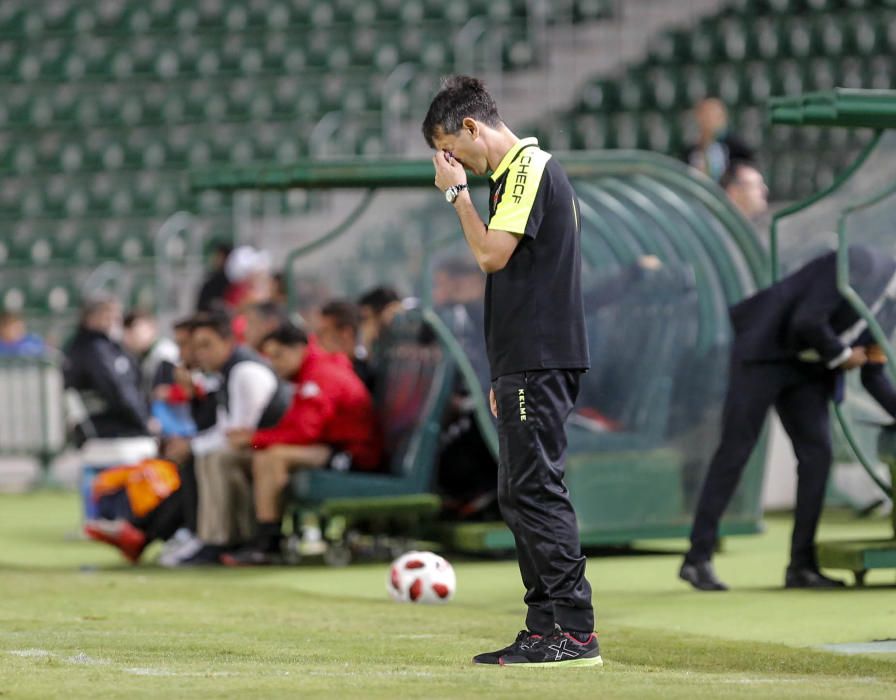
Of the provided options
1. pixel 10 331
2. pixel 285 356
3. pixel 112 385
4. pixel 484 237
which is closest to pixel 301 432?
pixel 285 356

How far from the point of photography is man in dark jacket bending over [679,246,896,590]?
8.41 metres

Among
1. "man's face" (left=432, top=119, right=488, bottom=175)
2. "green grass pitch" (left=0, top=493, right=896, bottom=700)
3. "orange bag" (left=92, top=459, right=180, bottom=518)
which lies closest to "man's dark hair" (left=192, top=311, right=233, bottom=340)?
"orange bag" (left=92, top=459, right=180, bottom=518)

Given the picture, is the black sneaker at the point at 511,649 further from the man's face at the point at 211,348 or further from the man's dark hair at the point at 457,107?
the man's face at the point at 211,348

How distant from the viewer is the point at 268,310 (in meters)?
11.8

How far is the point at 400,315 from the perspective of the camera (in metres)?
11.4

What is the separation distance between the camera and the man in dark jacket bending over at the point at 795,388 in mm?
→ 8406

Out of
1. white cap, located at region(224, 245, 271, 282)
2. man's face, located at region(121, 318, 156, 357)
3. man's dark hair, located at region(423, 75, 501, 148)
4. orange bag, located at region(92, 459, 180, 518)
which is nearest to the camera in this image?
man's dark hair, located at region(423, 75, 501, 148)

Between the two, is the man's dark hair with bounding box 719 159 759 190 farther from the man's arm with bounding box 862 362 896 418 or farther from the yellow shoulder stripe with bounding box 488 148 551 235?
the yellow shoulder stripe with bounding box 488 148 551 235

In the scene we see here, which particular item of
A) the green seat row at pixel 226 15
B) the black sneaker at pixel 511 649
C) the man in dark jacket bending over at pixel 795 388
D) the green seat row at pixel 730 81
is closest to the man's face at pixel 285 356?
the man in dark jacket bending over at pixel 795 388

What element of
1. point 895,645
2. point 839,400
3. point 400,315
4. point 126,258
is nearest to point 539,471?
point 895,645

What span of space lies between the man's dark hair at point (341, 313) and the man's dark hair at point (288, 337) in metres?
0.76

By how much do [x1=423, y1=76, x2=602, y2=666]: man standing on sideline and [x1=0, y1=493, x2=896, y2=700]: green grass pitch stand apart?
0.82ft

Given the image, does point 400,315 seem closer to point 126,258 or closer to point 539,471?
point 539,471

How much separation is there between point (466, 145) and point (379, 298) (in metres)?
6.09
